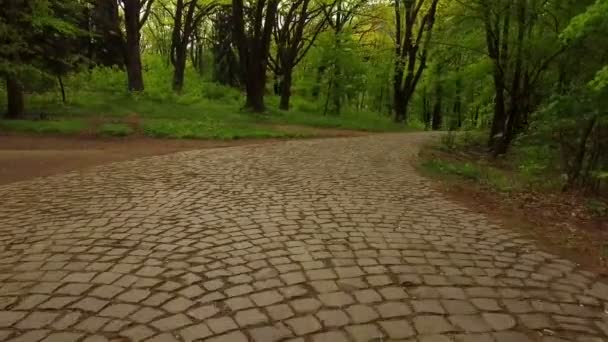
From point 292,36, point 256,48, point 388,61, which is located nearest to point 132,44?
point 256,48

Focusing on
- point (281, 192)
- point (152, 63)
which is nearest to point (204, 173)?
point (281, 192)

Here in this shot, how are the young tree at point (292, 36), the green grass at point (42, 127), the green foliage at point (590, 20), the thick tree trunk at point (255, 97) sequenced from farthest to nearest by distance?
the young tree at point (292, 36)
the thick tree trunk at point (255, 97)
the green grass at point (42, 127)
the green foliage at point (590, 20)

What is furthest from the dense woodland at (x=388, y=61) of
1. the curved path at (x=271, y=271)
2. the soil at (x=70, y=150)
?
the curved path at (x=271, y=271)

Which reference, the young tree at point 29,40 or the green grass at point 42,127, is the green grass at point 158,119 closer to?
the green grass at point 42,127

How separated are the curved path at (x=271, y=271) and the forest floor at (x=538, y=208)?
40cm

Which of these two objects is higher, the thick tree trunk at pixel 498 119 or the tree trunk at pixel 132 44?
the tree trunk at pixel 132 44

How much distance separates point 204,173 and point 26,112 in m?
10.9

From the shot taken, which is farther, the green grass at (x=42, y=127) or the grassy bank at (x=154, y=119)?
the grassy bank at (x=154, y=119)

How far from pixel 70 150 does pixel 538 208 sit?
10.5 m

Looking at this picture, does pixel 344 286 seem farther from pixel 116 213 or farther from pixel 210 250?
pixel 116 213

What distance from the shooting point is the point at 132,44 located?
19328 mm

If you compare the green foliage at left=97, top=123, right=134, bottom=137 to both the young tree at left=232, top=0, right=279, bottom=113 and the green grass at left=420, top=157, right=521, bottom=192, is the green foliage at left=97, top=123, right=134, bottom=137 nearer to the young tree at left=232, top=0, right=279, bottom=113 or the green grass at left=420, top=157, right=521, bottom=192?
the young tree at left=232, top=0, right=279, bottom=113

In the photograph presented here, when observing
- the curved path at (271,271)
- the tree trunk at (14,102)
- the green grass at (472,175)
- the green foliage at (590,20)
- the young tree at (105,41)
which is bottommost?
the curved path at (271,271)

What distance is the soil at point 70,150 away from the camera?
353 inches
